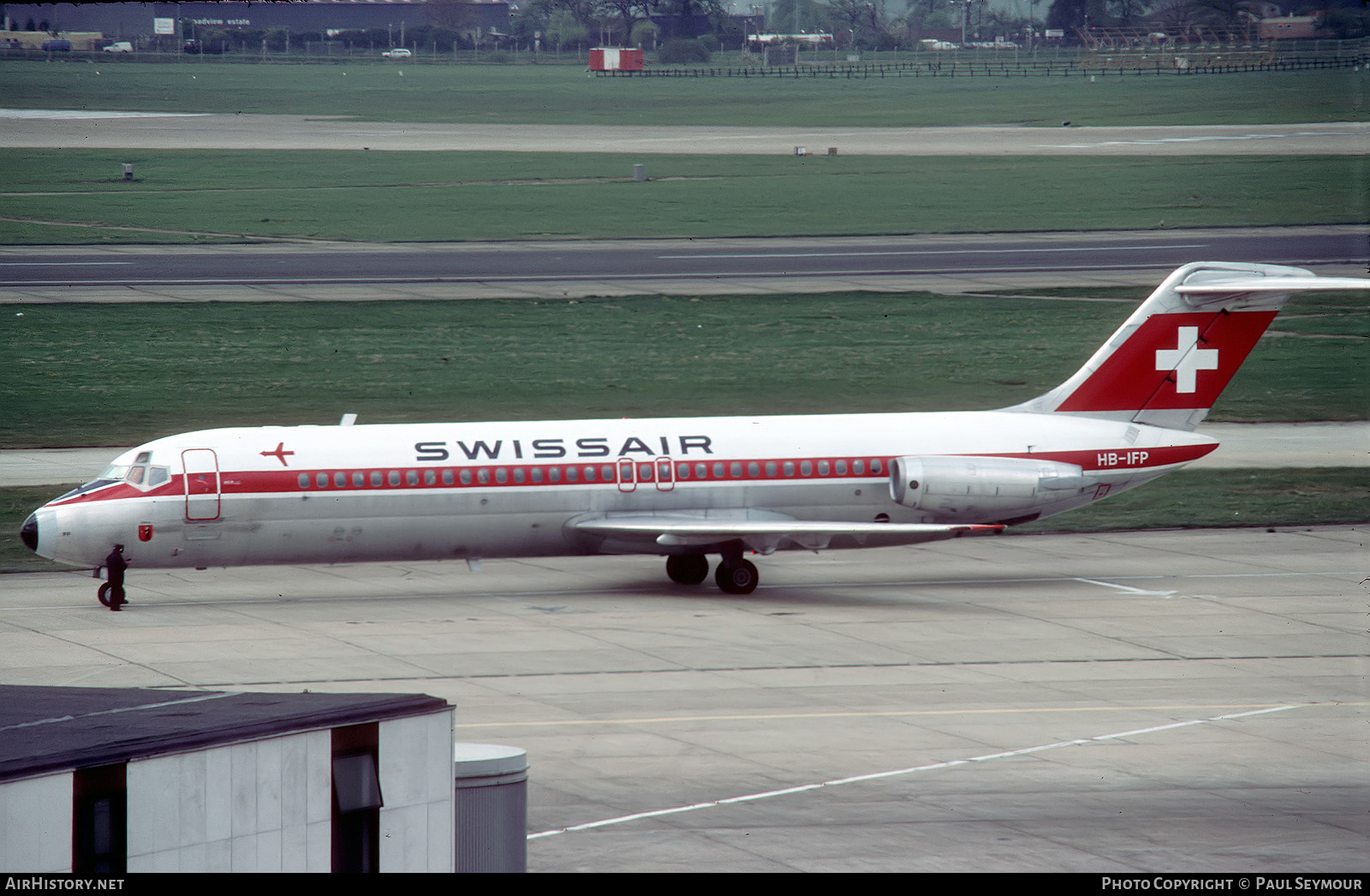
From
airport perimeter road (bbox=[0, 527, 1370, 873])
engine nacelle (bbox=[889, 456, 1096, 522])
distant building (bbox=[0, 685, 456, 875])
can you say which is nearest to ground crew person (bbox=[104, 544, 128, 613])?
airport perimeter road (bbox=[0, 527, 1370, 873])

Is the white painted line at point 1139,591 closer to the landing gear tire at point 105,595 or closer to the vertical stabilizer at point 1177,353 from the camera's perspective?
the vertical stabilizer at point 1177,353

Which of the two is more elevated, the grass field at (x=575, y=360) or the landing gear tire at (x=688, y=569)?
the grass field at (x=575, y=360)

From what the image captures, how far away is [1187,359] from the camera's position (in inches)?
1428

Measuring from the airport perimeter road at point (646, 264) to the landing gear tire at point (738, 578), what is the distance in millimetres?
37957

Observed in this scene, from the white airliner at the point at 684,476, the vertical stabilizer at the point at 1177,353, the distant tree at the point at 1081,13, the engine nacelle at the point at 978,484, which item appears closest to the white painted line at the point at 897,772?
the white airliner at the point at 684,476

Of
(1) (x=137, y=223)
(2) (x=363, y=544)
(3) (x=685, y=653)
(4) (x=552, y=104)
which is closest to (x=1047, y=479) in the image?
(3) (x=685, y=653)

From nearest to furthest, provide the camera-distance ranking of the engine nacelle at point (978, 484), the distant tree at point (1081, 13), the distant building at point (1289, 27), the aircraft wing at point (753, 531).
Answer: the aircraft wing at point (753, 531), the engine nacelle at point (978, 484), the distant building at point (1289, 27), the distant tree at point (1081, 13)

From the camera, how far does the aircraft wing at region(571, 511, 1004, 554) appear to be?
1313 inches

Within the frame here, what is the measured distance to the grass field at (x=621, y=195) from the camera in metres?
92.8

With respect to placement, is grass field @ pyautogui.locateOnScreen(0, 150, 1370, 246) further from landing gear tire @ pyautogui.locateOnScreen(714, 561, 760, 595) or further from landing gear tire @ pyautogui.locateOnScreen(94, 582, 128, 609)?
landing gear tire @ pyautogui.locateOnScreen(714, 561, 760, 595)

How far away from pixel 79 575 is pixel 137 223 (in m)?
Answer: 59.9

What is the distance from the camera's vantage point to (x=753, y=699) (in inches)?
1051

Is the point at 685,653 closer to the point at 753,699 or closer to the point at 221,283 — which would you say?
the point at 753,699

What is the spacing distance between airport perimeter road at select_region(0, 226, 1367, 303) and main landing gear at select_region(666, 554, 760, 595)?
3697 centimetres
